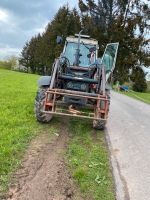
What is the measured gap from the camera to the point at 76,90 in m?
12.7

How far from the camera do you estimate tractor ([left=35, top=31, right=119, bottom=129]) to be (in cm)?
1136

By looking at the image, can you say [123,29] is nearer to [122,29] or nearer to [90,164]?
[122,29]

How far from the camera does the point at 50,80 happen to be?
1219 centimetres

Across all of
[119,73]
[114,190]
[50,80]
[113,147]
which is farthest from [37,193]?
[119,73]

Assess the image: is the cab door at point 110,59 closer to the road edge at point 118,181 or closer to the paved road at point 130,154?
the paved road at point 130,154

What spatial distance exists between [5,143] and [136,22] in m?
34.7

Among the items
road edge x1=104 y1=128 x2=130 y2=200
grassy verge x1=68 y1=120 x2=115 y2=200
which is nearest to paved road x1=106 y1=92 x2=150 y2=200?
road edge x1=104 y1=128 x2=130 y2=200

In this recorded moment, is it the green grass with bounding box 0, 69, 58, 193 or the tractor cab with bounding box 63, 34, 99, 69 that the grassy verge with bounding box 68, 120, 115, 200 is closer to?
the green grass with bounding box 0, 69, 58, 193

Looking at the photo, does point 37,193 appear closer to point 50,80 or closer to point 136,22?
point 50,80

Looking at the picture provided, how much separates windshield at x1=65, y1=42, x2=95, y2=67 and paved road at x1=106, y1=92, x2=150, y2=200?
2.01m

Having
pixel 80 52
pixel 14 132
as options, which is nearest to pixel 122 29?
pixel 80 52

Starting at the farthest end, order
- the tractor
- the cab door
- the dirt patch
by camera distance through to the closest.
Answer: the cab door < the tractor < the dirt patch

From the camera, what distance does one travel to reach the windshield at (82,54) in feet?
48.0

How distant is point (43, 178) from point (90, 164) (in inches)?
55.0
